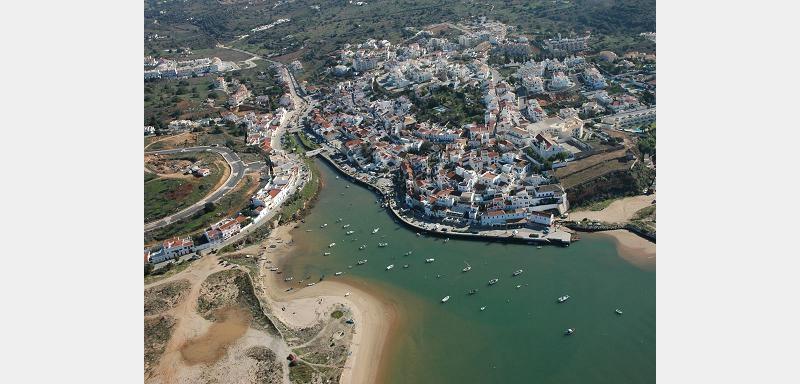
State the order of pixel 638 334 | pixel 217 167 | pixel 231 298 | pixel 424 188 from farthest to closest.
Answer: pixel 217 167 → pixel 424 188 → pixel 231 298 → pixel 638 334

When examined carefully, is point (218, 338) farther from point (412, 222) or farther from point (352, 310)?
point (412, 222)

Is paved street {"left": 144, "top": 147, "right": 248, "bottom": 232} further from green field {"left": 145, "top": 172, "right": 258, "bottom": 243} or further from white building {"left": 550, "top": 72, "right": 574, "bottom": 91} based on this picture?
white building {"left": 550, "top": 72, "right": 574, "bottom": 91}

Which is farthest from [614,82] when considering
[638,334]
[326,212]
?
[638,334]

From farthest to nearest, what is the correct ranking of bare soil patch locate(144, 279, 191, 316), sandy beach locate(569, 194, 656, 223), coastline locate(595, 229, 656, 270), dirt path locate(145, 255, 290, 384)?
sandy beach locate(569, 194, 656, 223) < coastline locate(595, 229, 656, 270) < bare soil patch locate(144, 279, 191, 316) < dirt path locate(145, 255, 290, 384)

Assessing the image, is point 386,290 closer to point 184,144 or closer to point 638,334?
point 638,334

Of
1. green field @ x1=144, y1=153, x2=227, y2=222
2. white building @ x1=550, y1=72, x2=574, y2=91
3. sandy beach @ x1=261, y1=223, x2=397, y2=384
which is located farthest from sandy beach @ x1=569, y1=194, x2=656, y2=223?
green field @ x1=144, y1=153, x2=227, y2=222

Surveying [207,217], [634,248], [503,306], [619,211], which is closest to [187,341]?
[207,217]
